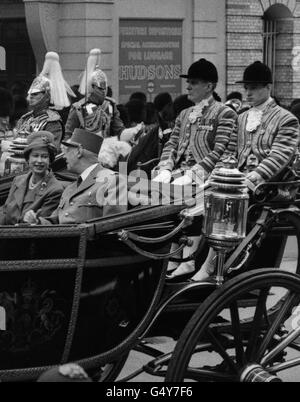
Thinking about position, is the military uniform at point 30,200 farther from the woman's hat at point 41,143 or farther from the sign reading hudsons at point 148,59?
the sign reading hudsons at point 148,59

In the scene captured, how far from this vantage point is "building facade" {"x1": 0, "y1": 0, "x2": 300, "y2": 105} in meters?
17.2

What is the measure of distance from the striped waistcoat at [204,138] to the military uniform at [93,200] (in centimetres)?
82

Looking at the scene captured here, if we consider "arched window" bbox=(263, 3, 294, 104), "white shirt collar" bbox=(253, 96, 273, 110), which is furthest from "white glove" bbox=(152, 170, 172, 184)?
"arched window" bbox=(263, 3, 294, 104)

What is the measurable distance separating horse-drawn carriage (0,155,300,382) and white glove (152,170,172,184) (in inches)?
21.8

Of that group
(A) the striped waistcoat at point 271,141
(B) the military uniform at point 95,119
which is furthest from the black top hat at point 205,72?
(B) the military uniform at point 95,119

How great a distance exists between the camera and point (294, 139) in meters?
5.77

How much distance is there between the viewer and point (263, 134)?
585cm

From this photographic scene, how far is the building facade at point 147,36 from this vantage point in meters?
17.2

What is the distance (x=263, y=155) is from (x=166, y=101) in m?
8.28

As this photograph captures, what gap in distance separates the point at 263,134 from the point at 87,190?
1.17 metres

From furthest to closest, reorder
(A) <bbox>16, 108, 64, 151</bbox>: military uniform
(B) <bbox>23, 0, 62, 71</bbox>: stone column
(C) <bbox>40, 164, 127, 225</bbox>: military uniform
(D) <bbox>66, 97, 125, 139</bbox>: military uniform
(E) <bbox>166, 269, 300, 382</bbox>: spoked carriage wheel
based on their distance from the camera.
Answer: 1. (B) <bbox>23, 0, 62, 71</bbox>: stone column
2. (D) <bbox>66, 97, 125, 139</bbox>: military uniform
3. (A) <bbox>16, 108, 64, 151</bbox>: military uniform
4. (C) <bbox>40, 164, 127, 225</bbox>: military uniform
5. (E) <bbox>166, 269, 300, 382</bbox>: spoked carriage wheel

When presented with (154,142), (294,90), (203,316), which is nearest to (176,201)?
(203,316)

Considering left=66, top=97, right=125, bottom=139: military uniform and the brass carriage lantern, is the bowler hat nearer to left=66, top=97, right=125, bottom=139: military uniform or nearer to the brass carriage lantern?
the brass carriage lantern

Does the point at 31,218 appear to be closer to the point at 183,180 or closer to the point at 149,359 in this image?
the point at 183,180
